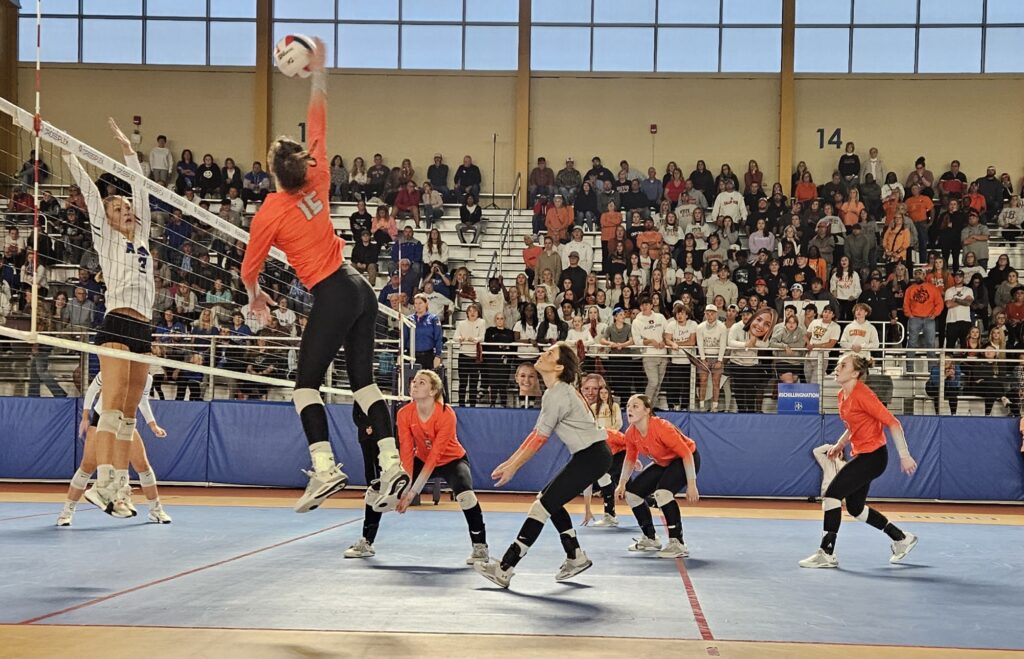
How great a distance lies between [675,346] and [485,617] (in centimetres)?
980

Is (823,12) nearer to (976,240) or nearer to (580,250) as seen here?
(976,240)

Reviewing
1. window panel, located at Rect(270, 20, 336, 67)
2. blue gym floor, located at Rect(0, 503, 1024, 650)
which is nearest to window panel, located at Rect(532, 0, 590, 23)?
window panel, located at Rect(270, 20, 336, 67)

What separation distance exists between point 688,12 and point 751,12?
5.29 feet

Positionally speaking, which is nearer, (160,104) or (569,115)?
(569,115)

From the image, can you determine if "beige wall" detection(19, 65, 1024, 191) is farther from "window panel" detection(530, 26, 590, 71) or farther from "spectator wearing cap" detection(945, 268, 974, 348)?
"spectator wearing cap" detection(945, 268, 974, 348)

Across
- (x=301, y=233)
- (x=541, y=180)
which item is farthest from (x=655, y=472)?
(x=541, y=180)

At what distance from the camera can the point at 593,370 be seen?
15.8 metres

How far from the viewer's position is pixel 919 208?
885 inches

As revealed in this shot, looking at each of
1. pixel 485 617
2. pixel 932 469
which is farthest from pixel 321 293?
pixel 932 469

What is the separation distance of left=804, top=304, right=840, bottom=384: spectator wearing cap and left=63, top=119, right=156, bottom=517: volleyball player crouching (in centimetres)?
1007

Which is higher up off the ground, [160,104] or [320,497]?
[160,104]

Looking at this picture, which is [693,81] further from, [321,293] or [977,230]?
[321,293]

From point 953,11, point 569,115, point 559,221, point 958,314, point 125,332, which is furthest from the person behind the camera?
point 569,115

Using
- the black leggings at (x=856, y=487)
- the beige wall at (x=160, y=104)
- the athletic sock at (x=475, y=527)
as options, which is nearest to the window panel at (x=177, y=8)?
the beige wall at (x=160, y=104)
